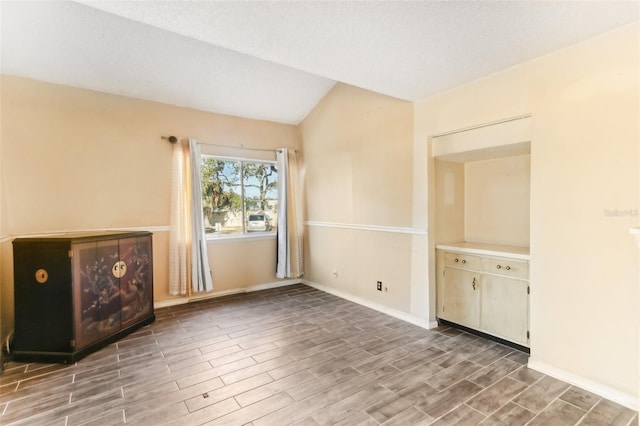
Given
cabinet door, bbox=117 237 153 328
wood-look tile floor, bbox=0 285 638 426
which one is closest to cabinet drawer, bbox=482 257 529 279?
wood-look tile floor, bbox=0 285 638 426

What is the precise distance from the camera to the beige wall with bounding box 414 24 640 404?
203 cm

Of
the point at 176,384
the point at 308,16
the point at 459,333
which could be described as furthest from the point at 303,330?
the point at 308,16

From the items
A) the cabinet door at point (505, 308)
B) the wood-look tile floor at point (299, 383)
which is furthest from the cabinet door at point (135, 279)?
the cabinet door at point (505, 308)

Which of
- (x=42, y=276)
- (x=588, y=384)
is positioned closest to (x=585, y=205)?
(x=588, y=384)

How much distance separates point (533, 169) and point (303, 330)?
8.61ft

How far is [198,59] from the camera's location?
355 cm

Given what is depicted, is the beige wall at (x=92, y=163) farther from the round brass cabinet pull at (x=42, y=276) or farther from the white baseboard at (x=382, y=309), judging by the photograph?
the white baseboard at (x=382, y=309)

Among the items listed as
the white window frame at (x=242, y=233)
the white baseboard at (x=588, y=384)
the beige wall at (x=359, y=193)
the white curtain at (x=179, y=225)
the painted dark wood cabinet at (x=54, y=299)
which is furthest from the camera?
the white window frame at (x=242, y=233)

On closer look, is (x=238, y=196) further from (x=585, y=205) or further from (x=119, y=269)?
(x=585, y=205)

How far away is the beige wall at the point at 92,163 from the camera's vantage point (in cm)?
326

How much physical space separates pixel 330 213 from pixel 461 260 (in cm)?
209

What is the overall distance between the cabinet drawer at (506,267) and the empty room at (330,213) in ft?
0.08

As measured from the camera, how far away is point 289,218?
509 centimetres

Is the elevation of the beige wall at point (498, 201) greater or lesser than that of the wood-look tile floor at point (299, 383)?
greater
